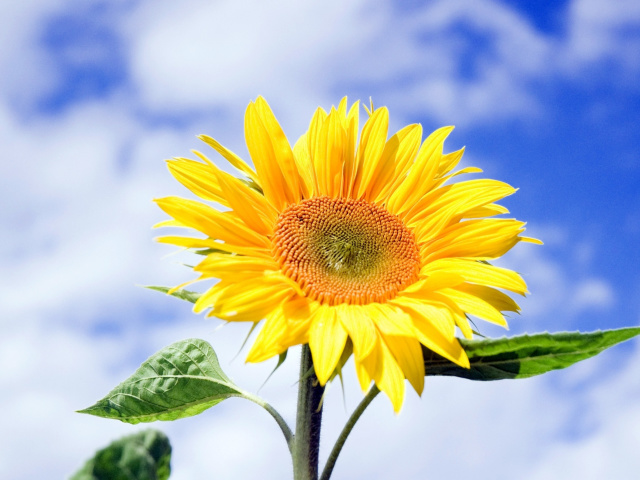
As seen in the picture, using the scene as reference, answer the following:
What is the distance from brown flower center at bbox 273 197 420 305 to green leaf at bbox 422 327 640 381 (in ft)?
1.34

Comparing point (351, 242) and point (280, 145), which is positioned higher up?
point (280, 145)

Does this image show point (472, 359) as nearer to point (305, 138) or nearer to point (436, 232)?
point (436, 232)

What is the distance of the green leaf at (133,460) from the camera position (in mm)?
2266

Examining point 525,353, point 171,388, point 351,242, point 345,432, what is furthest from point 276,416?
point 525,353

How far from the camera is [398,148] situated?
3607 mm

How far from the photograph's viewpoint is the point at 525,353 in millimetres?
2809

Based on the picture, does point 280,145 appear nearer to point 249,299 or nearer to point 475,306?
point 249,299

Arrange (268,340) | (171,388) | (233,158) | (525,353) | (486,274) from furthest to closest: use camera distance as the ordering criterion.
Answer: (233,158)
(171,388)
(486,274)
(525,353)
(268,340)

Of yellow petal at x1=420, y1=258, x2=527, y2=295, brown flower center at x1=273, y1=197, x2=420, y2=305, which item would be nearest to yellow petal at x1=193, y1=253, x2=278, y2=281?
brown flower center at x1=273, y1=197, x2=420, y2=305

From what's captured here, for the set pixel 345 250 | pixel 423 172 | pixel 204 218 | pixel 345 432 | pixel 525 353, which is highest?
pixel 423 172

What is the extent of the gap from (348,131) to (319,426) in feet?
4.71

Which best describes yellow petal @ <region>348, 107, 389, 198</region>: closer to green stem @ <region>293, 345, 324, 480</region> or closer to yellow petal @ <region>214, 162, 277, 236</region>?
yellow petal @ <region>214, 162, 277, 236</region>

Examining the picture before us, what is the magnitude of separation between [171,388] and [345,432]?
0.83m

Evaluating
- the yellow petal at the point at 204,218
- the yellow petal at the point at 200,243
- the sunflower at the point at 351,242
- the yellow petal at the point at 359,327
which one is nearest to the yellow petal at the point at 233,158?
the sunflower at the point at 351,242
